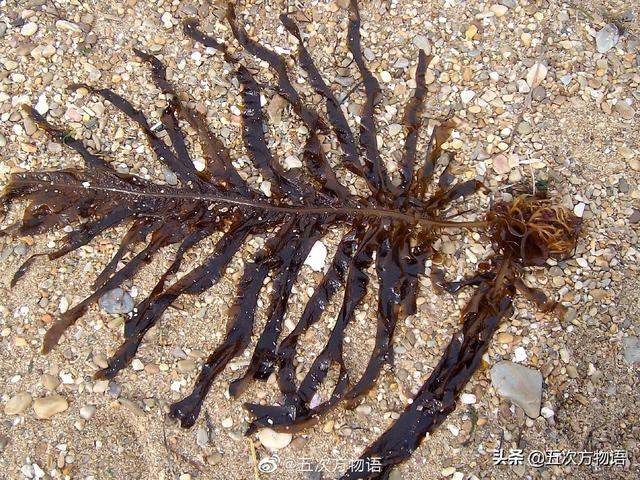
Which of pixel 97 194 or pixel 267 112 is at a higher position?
pixel 267 112

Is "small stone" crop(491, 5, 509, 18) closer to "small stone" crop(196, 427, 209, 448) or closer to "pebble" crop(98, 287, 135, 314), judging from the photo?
"pebble" crop(98, 287, 135, 314)

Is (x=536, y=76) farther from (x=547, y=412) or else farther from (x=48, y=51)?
(x=48, y=51)

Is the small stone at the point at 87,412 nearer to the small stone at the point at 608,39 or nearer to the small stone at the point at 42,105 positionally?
the small stone at the point at 42,105

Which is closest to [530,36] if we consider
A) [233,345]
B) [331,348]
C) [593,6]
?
[593,6]

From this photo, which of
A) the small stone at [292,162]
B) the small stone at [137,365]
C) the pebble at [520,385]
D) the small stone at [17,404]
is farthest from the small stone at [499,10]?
the small stone at [17,404]

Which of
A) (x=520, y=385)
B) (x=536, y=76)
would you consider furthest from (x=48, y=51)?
(x=520, y=385)

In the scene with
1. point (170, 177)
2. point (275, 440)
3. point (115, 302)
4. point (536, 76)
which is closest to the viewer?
point (275, 440)

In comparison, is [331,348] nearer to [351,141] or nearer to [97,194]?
[351,141]
